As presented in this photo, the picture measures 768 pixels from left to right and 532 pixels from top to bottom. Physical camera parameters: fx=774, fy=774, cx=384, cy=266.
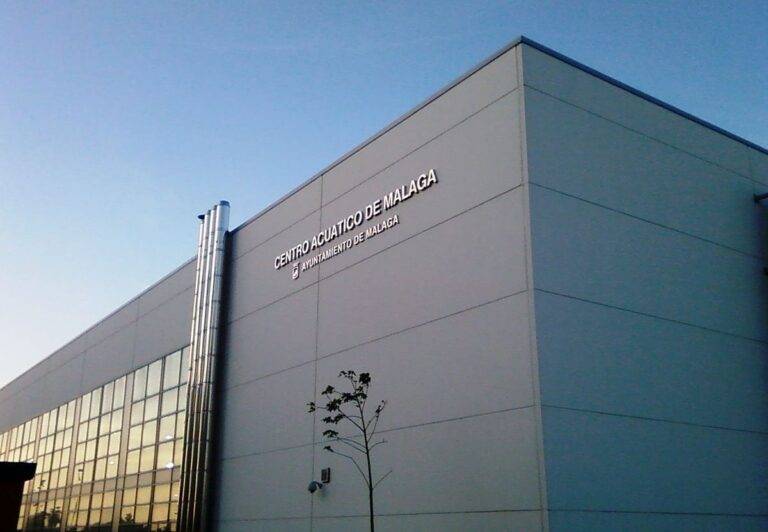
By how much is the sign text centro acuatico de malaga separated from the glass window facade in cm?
776

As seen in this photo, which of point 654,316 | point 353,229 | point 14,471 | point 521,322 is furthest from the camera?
point 353,229

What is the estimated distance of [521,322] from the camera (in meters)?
15.2

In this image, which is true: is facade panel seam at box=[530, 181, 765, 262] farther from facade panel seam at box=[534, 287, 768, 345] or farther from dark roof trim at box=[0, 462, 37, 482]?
dark roof trim at box=[0, 462, 37, 482]

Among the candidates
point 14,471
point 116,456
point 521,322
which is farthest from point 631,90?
point 116,456

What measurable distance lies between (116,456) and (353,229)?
18344 mm

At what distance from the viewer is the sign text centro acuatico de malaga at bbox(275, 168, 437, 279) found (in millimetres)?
19078

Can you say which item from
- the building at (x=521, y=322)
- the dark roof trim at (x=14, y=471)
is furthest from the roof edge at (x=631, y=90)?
the dark roof trim at (x=14, y=471)

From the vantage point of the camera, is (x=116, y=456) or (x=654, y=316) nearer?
(x=654, y=316)

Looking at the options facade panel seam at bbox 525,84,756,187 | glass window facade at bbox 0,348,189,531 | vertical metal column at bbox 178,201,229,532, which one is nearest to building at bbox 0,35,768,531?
facade panel seam at bbox 525,84,756,187

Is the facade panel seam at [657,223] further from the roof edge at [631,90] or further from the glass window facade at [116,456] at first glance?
the glass window facade at [116,456]

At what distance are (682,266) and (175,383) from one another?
18904mm

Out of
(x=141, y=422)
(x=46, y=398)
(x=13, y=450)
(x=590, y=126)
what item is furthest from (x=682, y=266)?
(x=13, y=450)

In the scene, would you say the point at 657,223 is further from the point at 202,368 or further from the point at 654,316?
the point at 202,368

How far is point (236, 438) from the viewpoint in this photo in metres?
24.6
